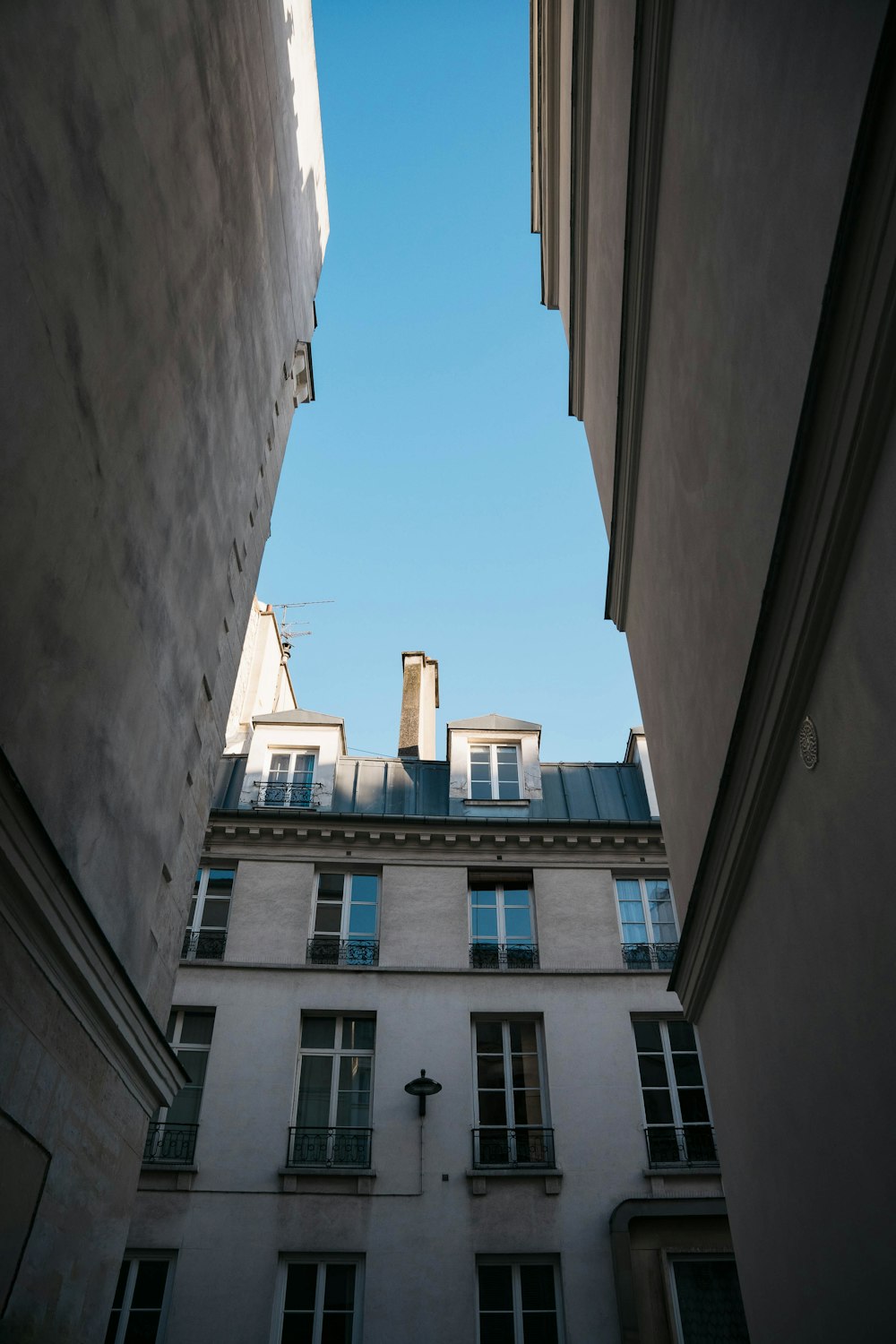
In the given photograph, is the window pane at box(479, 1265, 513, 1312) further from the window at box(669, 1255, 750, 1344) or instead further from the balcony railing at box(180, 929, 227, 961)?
the balcony railing at box(180, 929, 227, 961)

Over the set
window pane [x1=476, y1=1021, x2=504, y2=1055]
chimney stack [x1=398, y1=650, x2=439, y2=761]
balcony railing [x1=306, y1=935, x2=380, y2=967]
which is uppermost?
chimney stack [x1=398, y1=650, x2=439, y2=761]

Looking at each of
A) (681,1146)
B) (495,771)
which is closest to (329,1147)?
(681,1146)

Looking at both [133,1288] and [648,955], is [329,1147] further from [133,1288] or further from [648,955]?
[648,955]

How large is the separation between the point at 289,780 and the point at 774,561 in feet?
44.4

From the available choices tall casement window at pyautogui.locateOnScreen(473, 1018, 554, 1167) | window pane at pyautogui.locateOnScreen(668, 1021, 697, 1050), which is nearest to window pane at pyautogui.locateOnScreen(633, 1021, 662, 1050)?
window pane at pyautogui.locateOnScreen(668, 1021, 697, 1050)

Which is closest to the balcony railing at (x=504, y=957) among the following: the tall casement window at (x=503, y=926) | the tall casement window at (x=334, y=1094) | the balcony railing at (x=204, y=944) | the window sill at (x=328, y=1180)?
the tall casement window at (x=503, y=926)

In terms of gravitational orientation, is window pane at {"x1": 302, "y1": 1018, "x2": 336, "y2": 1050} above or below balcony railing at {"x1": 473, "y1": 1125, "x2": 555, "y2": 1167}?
above

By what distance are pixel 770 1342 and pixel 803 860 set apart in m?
3.26

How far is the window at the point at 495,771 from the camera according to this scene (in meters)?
17.0

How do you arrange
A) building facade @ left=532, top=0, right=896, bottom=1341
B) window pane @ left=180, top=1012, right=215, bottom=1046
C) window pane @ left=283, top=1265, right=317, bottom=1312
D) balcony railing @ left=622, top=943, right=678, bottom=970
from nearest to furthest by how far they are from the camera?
building facade @ left=532, top=0, right=896, bottom=1341, window pane @ left=283, top=1265, right=317, bottom=1312, window pane @ left=180, top=1012, right=215, bottom=1046, balcony railing @ left=622, top=943, right=678, bottom=970

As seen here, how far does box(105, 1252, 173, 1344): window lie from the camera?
1084 cm

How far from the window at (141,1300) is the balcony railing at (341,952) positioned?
411 centimetres

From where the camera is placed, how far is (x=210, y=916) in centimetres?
1459

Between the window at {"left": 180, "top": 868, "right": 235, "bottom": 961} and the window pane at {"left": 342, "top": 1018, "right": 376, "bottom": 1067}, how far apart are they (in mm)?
2120
